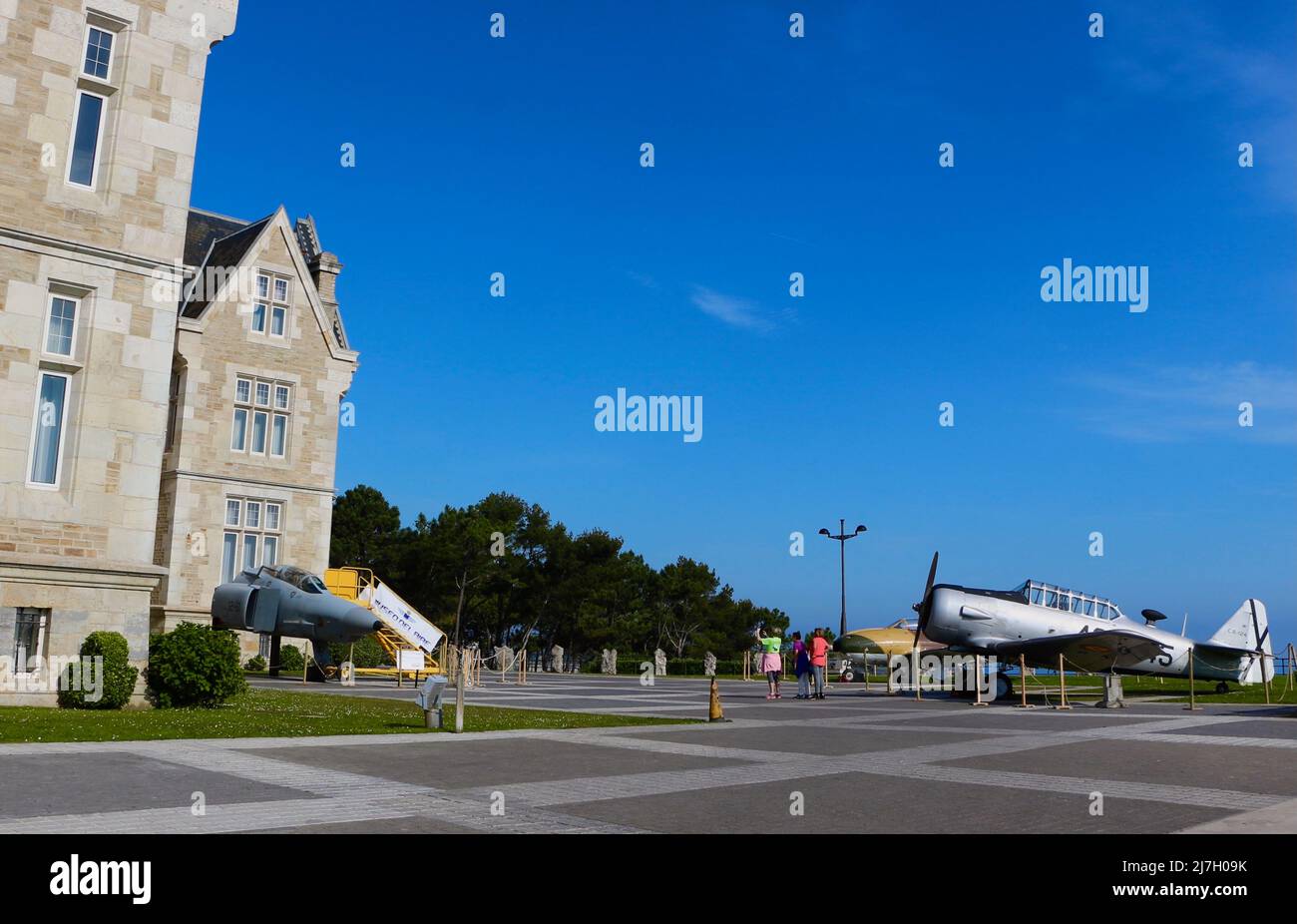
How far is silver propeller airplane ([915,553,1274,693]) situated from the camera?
27.9 m

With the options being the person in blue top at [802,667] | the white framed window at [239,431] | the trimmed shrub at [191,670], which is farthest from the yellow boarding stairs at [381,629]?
the trimmed shrub at [191,670]

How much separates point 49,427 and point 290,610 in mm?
14386

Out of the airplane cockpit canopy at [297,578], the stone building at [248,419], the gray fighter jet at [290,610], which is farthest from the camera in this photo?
the stone building at [248,419]

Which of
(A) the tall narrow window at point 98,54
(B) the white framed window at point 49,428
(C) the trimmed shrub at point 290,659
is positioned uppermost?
(A) the tall narrow window at point 98,54

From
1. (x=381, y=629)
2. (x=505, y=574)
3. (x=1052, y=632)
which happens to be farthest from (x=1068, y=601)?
(x=505, y=574)

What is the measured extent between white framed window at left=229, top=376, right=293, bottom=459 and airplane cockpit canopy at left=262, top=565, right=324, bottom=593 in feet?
18.4

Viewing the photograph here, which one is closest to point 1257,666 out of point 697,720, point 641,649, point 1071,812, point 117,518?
point 697,720

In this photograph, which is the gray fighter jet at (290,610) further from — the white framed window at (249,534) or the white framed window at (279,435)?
the white framed window at (279,435)

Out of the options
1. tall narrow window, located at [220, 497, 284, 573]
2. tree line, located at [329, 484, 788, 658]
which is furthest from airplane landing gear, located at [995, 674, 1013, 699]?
tree line, located at [329, 484, 788, 658]

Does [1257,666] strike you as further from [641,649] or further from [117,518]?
[641,649]

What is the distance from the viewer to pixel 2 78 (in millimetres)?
17109

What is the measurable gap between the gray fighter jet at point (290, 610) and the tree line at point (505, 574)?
3881cm

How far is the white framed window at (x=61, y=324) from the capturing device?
17.3 metres
